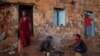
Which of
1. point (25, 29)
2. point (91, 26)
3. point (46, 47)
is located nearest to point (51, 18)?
point (25, 29)

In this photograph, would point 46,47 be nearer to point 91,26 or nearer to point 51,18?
point 51,18

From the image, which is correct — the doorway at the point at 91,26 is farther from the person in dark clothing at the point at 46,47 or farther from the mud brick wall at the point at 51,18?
the person in dark clothing at the point at 46,47

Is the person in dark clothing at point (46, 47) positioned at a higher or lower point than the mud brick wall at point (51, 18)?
lower

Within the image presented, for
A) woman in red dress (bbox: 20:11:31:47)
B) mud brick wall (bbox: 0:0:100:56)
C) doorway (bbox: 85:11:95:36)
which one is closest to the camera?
woman in red dress (bbox: 20:11:31:47)

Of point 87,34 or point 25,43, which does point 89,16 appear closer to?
point 87,34

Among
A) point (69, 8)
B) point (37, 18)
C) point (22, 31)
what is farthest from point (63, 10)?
point (22, 31)

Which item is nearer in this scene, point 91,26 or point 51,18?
point 51,18

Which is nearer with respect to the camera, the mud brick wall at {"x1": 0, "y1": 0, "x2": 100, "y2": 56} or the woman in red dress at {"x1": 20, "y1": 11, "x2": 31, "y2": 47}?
the woman in red dress at {"x1": 20, "y1": 11, "x2": 31, "y2": 47}

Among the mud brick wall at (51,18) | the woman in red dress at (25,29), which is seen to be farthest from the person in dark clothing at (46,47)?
the mud brick wall at (51,18)

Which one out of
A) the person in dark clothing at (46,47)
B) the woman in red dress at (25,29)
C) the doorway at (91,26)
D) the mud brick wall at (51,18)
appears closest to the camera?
the person in dark clothing at (46,47)

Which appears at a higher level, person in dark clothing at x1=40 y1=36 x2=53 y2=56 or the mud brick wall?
the mud brick wall

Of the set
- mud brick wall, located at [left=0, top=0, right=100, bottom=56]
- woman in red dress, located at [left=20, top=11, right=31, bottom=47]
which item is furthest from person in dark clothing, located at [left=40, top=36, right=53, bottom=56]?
mud brick wall, located at [left=0, top=0, right=100, bottom=56]

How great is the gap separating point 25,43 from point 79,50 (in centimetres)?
503

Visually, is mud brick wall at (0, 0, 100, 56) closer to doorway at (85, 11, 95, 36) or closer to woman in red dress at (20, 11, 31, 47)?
doorway at (85, 11, 95, 36)
